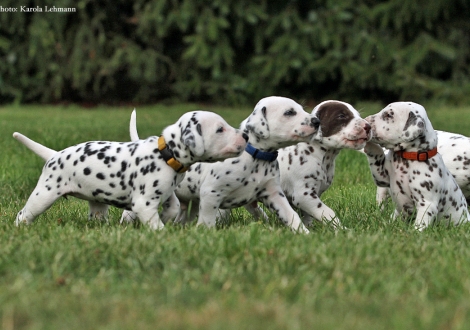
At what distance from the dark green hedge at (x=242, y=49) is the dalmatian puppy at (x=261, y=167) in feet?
41.2

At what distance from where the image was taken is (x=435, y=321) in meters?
3.46

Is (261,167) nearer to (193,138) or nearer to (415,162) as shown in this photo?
(193,138)

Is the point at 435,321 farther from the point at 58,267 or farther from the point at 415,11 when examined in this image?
the point at 415,11

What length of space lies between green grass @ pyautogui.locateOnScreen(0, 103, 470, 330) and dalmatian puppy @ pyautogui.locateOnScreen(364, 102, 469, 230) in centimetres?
28

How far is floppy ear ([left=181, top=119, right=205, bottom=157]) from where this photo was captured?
5488 mm

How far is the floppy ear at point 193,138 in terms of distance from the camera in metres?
5.49

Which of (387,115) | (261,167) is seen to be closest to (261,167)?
(261,167)

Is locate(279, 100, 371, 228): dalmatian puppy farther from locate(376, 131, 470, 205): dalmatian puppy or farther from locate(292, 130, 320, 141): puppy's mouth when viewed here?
locate(376, 131, 470, 205): dalmatian puppy

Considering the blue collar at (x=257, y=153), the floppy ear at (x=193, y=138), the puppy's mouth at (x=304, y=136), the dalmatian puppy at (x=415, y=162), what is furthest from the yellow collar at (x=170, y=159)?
the dalmatian puppy at (x=415, y=162)

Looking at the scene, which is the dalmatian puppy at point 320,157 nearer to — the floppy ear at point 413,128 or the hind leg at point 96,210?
the floppy ear at point 413,128

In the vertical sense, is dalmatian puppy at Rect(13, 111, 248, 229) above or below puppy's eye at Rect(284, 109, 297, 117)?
below

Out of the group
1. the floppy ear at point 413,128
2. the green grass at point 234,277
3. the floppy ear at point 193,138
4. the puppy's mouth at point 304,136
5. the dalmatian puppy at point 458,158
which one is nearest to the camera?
the green grass at point 234,277

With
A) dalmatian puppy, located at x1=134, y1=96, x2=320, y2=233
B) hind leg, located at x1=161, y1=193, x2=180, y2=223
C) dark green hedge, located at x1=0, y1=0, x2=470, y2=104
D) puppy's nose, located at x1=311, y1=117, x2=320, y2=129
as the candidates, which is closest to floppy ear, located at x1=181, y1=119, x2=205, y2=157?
dalmatian puppy, located at x1=134, y1=96, x2=320, y2=233

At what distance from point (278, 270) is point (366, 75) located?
48.9 feet
